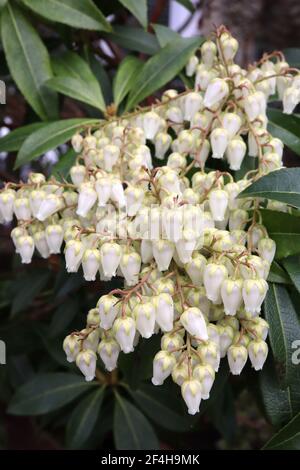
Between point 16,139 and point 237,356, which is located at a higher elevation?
point 16,139

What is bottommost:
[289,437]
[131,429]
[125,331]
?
[131,429]

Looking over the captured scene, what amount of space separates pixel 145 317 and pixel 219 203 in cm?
23

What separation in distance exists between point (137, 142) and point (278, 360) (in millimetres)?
446

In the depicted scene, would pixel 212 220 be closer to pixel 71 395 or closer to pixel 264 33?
pixel 71 395

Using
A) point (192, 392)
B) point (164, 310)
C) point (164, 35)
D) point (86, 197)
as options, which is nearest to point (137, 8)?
point (164, 35)

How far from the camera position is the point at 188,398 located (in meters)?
0.87

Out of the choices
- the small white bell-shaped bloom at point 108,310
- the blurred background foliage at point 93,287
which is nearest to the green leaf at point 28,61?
the blurred background foliage at point 93,287

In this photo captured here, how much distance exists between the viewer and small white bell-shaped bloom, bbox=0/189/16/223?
1.07m

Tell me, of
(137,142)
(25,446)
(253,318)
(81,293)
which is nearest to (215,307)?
(253,318)

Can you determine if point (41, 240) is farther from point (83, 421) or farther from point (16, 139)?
Answer: point (83, 421)

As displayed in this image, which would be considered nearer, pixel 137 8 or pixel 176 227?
pixel 176 227

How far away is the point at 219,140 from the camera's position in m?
1.08

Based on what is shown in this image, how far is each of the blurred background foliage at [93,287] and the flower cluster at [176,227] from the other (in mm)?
97

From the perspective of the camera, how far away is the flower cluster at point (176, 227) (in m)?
0.90
